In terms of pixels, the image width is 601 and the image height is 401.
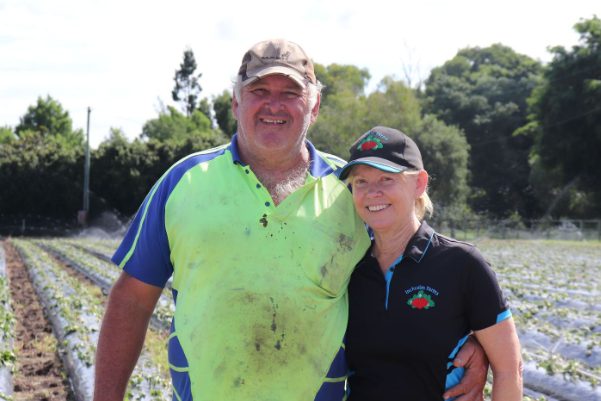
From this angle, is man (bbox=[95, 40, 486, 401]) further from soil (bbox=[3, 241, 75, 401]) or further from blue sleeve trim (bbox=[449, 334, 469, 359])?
soil (bbox=[3, 241, 75, 401])

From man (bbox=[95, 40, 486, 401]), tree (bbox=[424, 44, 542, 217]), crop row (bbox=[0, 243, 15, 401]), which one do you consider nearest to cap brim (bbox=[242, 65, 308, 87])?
man (bbox=[95, 40, 486, 401])

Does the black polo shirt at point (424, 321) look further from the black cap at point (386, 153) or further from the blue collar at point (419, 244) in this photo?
the black cap at point (386, 153)

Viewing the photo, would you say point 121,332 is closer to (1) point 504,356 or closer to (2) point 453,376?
(2) point 453,376

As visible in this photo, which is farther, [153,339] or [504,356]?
[153,339]

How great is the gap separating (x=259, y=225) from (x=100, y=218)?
114ft

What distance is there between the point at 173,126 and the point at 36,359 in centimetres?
4906

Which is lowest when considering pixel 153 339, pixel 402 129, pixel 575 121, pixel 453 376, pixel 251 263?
pixel 153 339

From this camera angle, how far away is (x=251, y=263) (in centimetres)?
238

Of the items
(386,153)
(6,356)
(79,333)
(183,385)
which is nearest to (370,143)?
(386,153)

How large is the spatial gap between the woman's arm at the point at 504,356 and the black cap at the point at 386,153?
0.72 metres

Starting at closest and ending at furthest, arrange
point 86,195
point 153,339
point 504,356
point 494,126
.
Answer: point 504,356, point 153,339, point 86,195, point 494,126

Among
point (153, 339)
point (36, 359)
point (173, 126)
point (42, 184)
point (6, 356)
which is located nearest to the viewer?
point (6, 356)

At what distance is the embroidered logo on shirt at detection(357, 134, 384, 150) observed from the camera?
253cm

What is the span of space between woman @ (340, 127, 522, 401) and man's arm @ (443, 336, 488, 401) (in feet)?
0.09
